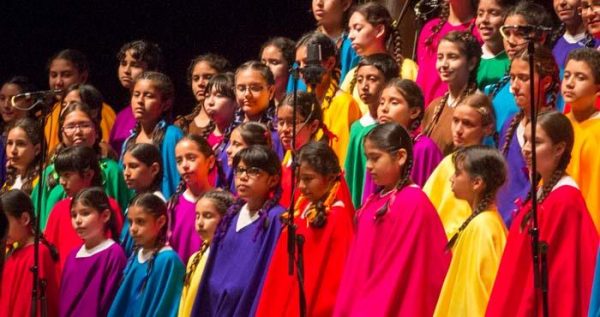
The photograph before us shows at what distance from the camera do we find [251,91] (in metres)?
6.82

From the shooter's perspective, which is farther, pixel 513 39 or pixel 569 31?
pixel 569 31

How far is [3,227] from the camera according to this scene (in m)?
3.81

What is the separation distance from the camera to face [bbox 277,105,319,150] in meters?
6.26

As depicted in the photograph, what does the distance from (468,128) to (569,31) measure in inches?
41.1

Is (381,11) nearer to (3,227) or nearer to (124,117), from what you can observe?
(124,117)

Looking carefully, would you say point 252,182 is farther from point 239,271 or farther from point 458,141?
point 458,141

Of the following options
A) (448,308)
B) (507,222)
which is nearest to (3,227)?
(448,308)

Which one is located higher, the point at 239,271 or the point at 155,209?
the point at 155,209

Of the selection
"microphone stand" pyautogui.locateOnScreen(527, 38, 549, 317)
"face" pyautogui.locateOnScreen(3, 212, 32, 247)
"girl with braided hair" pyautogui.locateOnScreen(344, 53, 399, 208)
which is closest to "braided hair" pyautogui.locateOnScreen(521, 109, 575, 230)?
"microphone stand" pyautogui.locateOnScreen(527, 38, 549, 317)

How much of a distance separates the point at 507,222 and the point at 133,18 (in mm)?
4018

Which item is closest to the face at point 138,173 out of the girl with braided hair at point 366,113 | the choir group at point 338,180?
the choir group at point 338,180

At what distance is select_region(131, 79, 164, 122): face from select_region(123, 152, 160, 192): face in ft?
1.80

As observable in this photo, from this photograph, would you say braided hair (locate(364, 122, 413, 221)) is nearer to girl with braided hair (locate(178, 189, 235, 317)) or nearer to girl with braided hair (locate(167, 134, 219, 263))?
girl with braided hair (locate(178, 189, 235, 317))

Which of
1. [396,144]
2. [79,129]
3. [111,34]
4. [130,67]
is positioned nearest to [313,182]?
[396,144]
